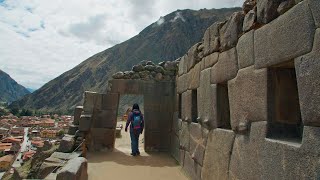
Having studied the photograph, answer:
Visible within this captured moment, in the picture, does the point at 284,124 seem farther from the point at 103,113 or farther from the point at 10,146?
the point at 10,146

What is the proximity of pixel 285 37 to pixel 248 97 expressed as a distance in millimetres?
957

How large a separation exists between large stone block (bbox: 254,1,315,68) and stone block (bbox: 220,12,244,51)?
0.60m

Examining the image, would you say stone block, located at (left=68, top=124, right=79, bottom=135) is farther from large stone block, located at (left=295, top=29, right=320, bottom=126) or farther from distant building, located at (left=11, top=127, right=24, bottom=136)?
distant building, located at (left=11, top=127, right=24, bottom=136)

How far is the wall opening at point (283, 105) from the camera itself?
3322 mm

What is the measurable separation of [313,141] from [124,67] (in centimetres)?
7276

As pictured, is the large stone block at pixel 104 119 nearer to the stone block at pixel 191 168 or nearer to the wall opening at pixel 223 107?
the stone block at pixel 191 168

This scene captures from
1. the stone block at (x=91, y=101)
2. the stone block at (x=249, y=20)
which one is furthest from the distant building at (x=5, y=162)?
the stone block at (x=249, y=20)

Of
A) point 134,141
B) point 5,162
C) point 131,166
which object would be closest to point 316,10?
point 131,166

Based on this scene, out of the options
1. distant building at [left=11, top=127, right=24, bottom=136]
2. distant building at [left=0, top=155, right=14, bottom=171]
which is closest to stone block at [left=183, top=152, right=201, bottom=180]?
distant building at [left=0, top=155, right=14, bottom=171]

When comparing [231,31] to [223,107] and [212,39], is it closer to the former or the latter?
[212,39]

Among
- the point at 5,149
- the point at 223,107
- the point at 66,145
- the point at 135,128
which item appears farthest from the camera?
the point at 5,149

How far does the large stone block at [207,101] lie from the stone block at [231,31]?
0.74 m

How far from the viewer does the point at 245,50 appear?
3852 millimetres

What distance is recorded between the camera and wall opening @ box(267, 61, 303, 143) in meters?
3.32
